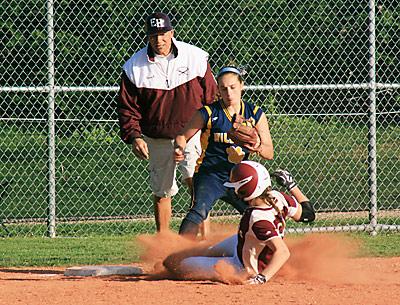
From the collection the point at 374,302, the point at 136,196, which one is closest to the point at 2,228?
the point at 136,196

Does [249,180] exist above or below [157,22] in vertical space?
below

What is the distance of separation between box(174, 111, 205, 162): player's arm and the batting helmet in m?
0.85

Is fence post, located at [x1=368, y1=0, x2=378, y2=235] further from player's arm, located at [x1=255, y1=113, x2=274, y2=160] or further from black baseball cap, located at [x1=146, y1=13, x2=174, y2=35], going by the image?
player's arm, located at [x1=255, y1=113, x2=274, y2=160]

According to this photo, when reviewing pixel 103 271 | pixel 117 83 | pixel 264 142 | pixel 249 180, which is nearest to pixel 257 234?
pixel 249 180

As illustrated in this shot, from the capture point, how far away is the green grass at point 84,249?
874cm

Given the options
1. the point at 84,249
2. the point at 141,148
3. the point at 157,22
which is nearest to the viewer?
the point at 141,148

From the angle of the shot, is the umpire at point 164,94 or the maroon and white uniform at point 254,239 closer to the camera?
the maroon and white uniform at point 254,239

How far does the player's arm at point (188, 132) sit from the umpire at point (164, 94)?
0.81 metres

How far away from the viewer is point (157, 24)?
8102 millimetres

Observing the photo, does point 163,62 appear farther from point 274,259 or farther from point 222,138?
point 274,259

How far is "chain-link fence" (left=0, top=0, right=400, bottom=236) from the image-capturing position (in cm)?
1157

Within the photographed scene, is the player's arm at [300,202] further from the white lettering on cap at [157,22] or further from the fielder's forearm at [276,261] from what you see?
the white lettering on cap at [157,22]

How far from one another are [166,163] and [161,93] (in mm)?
623

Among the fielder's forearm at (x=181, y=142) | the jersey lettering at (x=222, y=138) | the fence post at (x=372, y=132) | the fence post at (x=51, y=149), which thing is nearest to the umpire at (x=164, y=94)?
the fielder's forearm at (x=181, y=142)
